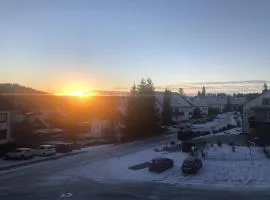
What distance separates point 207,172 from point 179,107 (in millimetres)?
85773

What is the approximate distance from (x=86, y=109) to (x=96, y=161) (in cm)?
3205

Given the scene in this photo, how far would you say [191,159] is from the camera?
37125 mm

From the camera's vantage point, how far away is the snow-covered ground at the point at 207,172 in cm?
3309

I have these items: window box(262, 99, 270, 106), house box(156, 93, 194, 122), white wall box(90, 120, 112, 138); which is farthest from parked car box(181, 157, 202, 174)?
house box(156, 93, 194, 122)

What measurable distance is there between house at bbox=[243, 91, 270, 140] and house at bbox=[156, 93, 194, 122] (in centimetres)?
4462

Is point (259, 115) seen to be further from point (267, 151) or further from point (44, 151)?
point (44, 151)

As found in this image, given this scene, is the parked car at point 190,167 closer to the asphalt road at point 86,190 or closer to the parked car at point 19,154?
the asphalt road at point 86,190

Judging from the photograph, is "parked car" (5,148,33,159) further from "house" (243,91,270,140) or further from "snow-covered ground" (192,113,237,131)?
"snow-covered ground" (192,113,237,131)

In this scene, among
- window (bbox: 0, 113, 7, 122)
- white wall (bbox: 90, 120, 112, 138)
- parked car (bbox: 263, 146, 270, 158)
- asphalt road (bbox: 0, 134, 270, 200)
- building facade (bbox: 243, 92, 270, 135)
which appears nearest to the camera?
asphalt road (bbox: 0, 134, 270, 200)

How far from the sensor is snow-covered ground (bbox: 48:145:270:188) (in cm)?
3309

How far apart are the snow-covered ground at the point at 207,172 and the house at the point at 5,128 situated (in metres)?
15.5

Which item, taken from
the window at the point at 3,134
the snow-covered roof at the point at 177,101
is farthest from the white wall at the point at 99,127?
the snow-covered roof at the point at 177,101

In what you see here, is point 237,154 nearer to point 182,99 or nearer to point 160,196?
point 160,196

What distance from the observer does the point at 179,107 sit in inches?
4811
